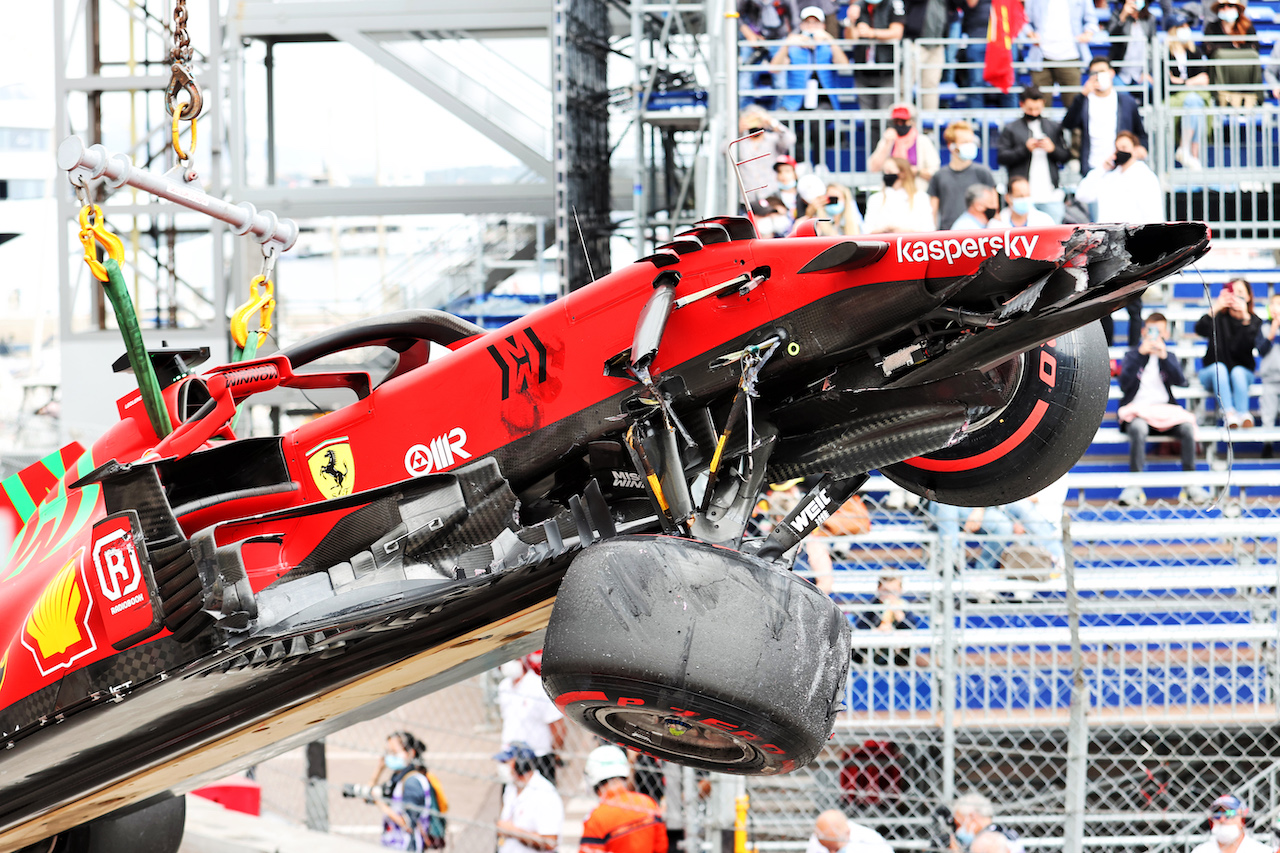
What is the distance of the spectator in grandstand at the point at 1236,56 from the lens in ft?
35.6

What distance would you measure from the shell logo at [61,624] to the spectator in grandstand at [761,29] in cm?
863

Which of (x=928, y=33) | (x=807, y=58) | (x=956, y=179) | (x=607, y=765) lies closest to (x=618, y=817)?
(x=607, y=765)

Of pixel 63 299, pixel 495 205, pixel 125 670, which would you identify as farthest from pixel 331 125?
pixel 125 670

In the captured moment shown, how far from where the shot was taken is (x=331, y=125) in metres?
20.0

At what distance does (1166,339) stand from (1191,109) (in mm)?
2509

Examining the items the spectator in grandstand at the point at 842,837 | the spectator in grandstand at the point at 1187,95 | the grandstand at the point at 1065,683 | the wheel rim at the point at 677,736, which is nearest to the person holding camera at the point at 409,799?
the grandstand at the point at 1065,683

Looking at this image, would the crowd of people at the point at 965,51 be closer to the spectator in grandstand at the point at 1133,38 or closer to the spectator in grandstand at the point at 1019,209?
the spectator in grandstand at the point at 1133,38

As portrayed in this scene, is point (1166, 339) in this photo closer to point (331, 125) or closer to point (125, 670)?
point (125, 670)

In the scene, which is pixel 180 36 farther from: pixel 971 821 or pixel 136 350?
pixel 971 821

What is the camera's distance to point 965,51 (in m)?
11.2

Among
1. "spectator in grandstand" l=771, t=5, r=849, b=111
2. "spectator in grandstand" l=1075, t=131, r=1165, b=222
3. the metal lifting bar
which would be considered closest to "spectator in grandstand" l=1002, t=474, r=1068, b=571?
"spectator in grandstand" l=1075, t=131, r=1165, b=222

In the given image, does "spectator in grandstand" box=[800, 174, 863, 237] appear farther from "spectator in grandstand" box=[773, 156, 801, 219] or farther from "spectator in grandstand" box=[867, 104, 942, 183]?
"spectator in grandstand" box=[867, 104, 942, 183]

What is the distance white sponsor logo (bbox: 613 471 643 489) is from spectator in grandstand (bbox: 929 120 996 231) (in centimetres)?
660

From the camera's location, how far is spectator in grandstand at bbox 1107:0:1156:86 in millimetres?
10609
